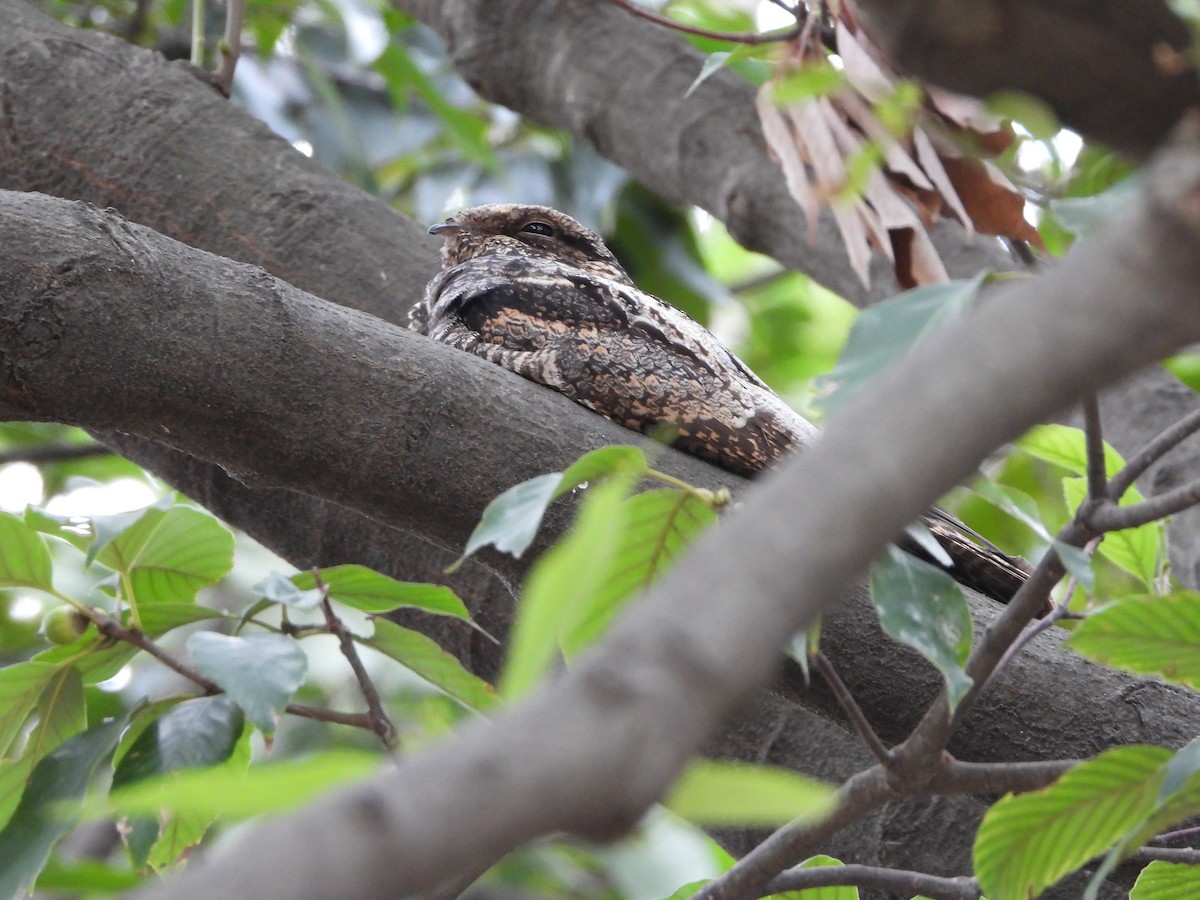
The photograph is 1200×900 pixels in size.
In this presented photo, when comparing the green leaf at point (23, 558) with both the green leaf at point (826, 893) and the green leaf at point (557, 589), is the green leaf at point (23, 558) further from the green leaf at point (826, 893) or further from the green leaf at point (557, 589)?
the green leaf at point (557, 589)

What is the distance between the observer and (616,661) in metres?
0.43

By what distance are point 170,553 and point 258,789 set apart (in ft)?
4.27

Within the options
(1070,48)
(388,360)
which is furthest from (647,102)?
(1070,48)

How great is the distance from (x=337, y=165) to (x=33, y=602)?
1.82 m

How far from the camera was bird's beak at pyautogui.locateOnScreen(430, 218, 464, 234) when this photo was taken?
9.29 feet

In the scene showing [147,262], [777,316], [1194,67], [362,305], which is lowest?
[777,316]

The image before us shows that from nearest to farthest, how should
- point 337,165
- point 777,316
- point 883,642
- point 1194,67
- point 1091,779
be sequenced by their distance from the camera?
point 1194,67 < point 1091,779 < point 883,642 < point 337,165 < point 777,316

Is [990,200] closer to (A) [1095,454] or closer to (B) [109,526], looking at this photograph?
(A) [1095,454]

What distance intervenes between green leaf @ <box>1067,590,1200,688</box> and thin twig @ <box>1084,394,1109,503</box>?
0.18 m

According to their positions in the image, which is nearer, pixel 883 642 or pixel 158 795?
pixel 158 795

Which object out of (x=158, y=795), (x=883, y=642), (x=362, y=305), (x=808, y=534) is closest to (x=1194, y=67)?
(x=808, y=534)

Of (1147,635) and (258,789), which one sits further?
(1147,635)

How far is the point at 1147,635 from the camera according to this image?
1201 mm

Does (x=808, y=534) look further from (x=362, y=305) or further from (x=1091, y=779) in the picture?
(x=362, y=305)
